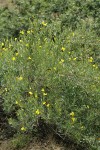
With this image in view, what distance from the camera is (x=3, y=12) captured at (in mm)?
7820

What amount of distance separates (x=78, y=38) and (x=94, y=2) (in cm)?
199

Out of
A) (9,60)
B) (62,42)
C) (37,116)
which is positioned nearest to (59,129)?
(37,116)

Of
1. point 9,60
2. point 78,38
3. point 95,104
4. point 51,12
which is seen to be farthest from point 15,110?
point 51,12

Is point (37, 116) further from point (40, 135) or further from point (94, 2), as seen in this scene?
point (94, 2)

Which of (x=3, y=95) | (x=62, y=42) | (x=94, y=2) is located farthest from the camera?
(x=94, y=2)

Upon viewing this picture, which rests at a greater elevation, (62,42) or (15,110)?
(62,42)

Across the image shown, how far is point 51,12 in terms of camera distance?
7.63m

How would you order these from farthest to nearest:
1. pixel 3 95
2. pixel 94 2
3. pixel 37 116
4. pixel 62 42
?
1. pixel 94 2
2. pixel 62 42
3. pixel 3 95
4. pixel 37 116

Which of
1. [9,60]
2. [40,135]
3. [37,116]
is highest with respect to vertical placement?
[9,60]

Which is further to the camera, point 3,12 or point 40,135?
point 3,12

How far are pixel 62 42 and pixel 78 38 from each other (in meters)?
0.39

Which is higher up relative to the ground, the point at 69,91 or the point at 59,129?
the point at 69,91

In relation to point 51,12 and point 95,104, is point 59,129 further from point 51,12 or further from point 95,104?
point 51,12

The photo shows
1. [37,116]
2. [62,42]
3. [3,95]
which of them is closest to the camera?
[37,116]
